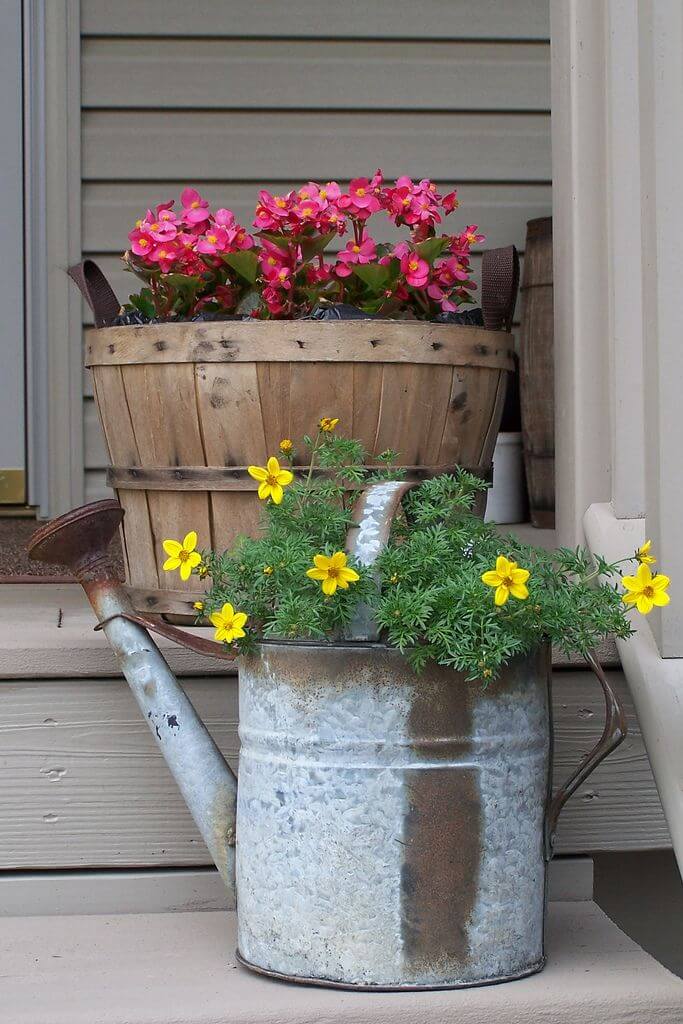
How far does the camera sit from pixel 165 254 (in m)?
1.47

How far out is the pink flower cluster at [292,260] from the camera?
57.8 inches

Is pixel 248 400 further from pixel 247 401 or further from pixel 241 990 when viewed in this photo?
pixel 241 990

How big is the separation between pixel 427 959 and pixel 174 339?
762 millimetres

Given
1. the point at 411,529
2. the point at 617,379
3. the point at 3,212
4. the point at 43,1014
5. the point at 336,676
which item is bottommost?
the point at 43,1014

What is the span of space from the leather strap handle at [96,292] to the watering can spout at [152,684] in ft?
1.38

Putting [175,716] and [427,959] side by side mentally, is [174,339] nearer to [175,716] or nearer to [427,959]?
[175,716]

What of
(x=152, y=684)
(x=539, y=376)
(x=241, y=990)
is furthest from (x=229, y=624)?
(x=539, y=376)

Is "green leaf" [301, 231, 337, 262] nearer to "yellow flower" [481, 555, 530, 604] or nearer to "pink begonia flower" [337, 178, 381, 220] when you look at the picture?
"pink begonia flower" [337, 178, 381, 220]

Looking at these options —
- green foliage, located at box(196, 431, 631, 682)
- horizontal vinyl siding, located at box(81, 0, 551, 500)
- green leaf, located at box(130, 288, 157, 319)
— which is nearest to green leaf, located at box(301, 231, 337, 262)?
green leaf, located at box(130, 288, 157, 319)

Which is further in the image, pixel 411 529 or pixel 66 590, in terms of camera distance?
pixel 66 590

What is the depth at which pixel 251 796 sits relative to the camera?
1099 millimetres

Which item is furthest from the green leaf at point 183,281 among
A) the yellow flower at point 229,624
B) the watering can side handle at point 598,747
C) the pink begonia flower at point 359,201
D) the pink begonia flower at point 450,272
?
the watering can side handle at point 598,747

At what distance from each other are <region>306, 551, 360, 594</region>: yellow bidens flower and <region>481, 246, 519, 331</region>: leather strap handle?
651 millimetres

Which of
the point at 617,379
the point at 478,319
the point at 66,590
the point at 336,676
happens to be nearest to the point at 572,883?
the point at 336,676
